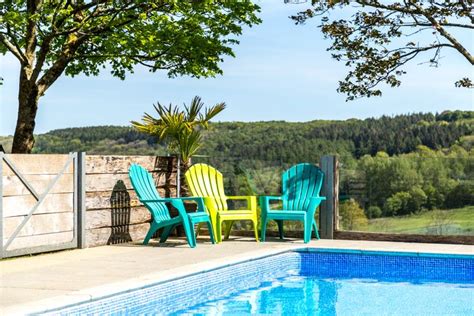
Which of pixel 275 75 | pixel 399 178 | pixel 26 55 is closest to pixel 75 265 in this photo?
pixel 399 178

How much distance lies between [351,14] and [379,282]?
9.18m

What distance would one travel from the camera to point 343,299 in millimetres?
6473

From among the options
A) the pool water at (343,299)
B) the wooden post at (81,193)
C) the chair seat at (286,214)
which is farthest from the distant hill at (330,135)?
the pool water at (343,299)

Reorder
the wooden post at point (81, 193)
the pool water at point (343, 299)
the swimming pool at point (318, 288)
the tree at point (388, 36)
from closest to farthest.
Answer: the swimming pool at point (318, 288) → the pool water at point (343, 299) → the wooden post at point (81, 193) → the tree at point (388, 36)

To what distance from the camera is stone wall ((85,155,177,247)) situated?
8.41 m

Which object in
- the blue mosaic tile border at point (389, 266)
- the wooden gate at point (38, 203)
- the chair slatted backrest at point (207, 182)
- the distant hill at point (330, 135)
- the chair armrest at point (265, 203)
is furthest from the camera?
the distant hill at point (330, 135)

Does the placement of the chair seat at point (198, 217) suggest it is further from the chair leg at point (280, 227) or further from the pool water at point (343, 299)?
the pool water at point (343, 299)

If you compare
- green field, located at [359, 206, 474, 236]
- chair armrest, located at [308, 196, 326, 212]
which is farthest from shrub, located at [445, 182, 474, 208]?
chair armrest, located at [308, 196, 326, 212]

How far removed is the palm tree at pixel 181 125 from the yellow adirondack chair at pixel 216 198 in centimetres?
71

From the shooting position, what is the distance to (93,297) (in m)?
4.95

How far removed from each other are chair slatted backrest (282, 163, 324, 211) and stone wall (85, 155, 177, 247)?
166 centimetres

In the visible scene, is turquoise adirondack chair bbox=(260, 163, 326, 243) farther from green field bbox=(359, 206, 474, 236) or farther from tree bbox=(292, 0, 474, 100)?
tree bbox=(292, 0, 474, 100)

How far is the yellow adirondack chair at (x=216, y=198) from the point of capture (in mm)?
8906

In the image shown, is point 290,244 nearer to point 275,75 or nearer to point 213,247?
point 213,247
